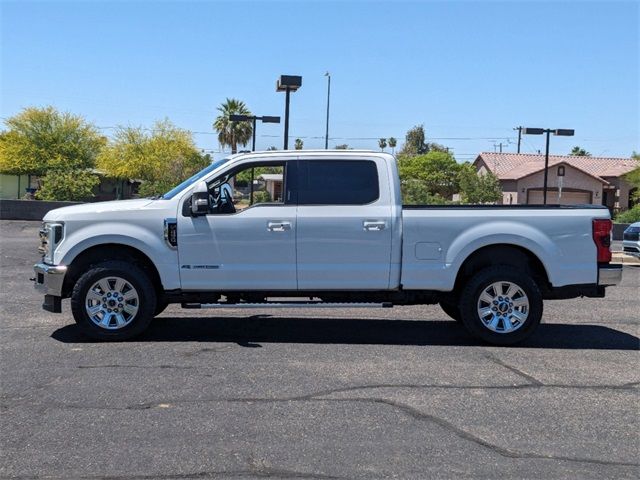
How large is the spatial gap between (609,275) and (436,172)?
6074cm

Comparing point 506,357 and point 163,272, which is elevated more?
point 163,272

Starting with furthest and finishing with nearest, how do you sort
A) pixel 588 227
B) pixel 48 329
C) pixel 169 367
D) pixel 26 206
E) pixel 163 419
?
pixel 26 206 < pixel 48 329 < pixel 588 227 < pixel 169 367 < pixel 163 419

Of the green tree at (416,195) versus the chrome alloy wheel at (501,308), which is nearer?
the chrome alloy wheel at (501,308)

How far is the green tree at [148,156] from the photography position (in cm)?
5181

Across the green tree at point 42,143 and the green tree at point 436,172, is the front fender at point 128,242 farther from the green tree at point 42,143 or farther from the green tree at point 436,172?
the green tree at point 436,172

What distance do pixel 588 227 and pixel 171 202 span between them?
463cm

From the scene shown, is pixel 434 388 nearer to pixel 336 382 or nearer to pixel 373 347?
pixel 336 382

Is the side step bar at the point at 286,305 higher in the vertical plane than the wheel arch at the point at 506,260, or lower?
lower

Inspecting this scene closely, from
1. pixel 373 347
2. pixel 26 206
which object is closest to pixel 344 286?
pixel 373 347

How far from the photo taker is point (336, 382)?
621cm

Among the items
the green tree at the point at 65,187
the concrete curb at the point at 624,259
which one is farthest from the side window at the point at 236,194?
the green tree at the point at 65,187

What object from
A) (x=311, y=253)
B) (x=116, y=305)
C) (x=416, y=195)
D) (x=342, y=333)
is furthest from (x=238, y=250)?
(x=416, y=195)

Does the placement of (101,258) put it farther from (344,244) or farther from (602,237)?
(602,237)

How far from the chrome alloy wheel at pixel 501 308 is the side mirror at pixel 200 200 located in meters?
3.18
